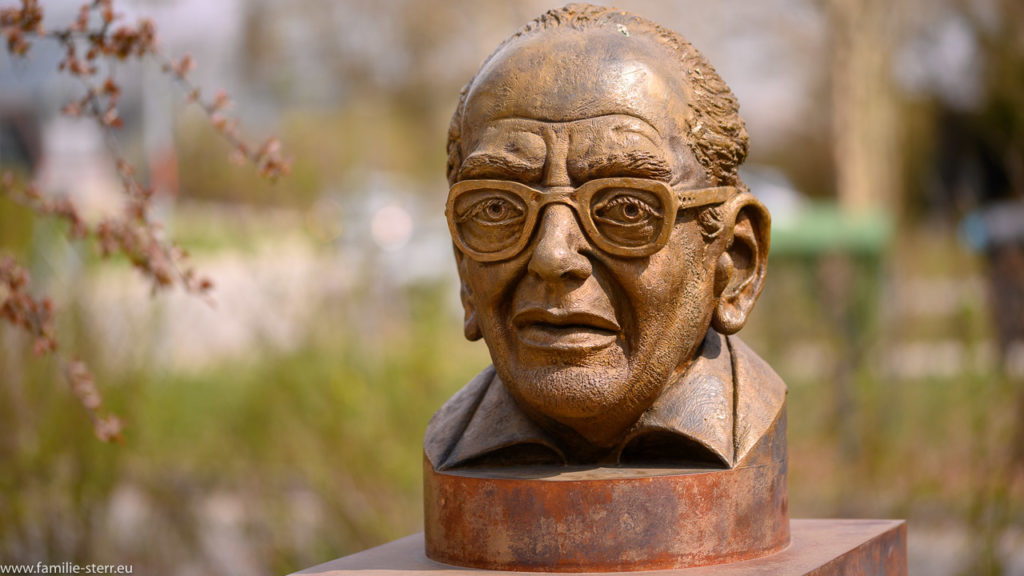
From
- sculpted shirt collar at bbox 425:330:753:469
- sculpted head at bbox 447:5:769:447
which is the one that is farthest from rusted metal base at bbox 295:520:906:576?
sculpted head at bbox 447:5:769:447

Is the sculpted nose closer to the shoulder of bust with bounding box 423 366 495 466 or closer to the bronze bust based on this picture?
the bronze bust

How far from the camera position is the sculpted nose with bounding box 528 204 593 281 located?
3.24 m

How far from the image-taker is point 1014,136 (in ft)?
45.8

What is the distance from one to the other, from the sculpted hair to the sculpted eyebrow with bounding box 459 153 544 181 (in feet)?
0.85

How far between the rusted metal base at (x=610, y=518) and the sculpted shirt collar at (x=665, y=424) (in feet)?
0.27

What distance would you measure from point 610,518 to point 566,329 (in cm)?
51

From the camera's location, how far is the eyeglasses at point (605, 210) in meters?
3.29

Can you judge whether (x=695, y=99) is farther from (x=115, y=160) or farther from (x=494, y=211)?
(x=115, y=160)

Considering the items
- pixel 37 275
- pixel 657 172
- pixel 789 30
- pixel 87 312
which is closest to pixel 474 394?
pixel 657 172

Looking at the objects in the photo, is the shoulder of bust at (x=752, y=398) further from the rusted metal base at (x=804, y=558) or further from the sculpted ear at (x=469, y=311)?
the sculpted ear at (x=469, y=311)

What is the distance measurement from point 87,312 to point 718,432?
4.59 meters

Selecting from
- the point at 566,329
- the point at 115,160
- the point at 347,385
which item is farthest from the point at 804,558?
the point at 347,385

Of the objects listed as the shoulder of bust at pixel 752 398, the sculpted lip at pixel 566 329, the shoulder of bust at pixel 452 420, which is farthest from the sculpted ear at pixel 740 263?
the shoulder of bust at pixel 452 420

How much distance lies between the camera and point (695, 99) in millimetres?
3510
